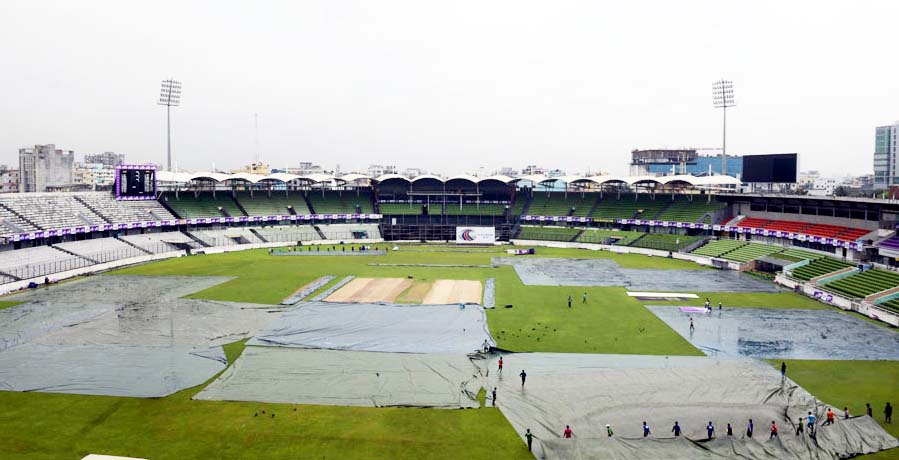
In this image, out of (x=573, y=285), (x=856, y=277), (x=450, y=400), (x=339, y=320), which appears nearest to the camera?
(x=450, y=400)

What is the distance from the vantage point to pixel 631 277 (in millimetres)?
63469

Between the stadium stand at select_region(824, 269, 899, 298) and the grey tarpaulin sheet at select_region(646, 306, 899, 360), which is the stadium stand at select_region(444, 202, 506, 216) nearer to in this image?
the stadium stand at select_region(824, 269, 899, 298)

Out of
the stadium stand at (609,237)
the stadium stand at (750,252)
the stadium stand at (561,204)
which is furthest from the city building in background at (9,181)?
the stadium stand at (750,252)

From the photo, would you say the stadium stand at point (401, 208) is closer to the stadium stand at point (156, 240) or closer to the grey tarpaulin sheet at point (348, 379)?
the stadium stand at point (156, 240)

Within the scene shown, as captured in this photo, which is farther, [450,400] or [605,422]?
[450,400]

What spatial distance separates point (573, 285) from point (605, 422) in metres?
33.8

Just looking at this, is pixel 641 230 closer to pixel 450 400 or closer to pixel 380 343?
pixel 380 343

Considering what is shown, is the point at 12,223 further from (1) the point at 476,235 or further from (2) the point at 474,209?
(2) the point at 474,209

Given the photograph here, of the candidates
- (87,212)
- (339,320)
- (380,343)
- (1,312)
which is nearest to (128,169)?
(87,212)

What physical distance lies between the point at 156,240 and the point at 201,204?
15.5 meters

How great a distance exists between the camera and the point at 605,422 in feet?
82.7

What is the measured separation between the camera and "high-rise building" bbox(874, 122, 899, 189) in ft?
520

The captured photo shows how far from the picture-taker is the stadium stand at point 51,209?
6936cm

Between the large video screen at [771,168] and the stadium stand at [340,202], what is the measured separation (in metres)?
64.3
